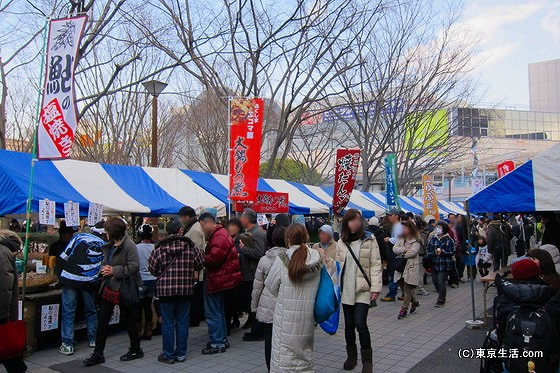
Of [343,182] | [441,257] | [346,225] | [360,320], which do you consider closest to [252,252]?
[346,225]

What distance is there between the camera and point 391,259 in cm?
1034

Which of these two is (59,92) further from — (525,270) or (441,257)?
(441,257)

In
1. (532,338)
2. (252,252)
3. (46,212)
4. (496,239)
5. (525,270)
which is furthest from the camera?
(496,239)

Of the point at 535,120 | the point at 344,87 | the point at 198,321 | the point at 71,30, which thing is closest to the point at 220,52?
the point at 344,87

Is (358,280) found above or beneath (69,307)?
above

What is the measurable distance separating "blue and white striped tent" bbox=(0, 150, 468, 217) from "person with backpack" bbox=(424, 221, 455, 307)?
155 inches

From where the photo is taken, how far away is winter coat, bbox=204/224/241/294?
5.95m

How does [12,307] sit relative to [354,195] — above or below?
below

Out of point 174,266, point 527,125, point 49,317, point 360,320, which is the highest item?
point 527,125

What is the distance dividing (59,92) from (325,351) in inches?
187

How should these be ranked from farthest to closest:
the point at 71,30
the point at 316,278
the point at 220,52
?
the point at 220,52 < the point at 71,30 < the point at 316,278

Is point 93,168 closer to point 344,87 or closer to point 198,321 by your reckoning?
point 198,321

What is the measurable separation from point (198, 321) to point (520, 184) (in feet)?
17.0

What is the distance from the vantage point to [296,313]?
409 cm
